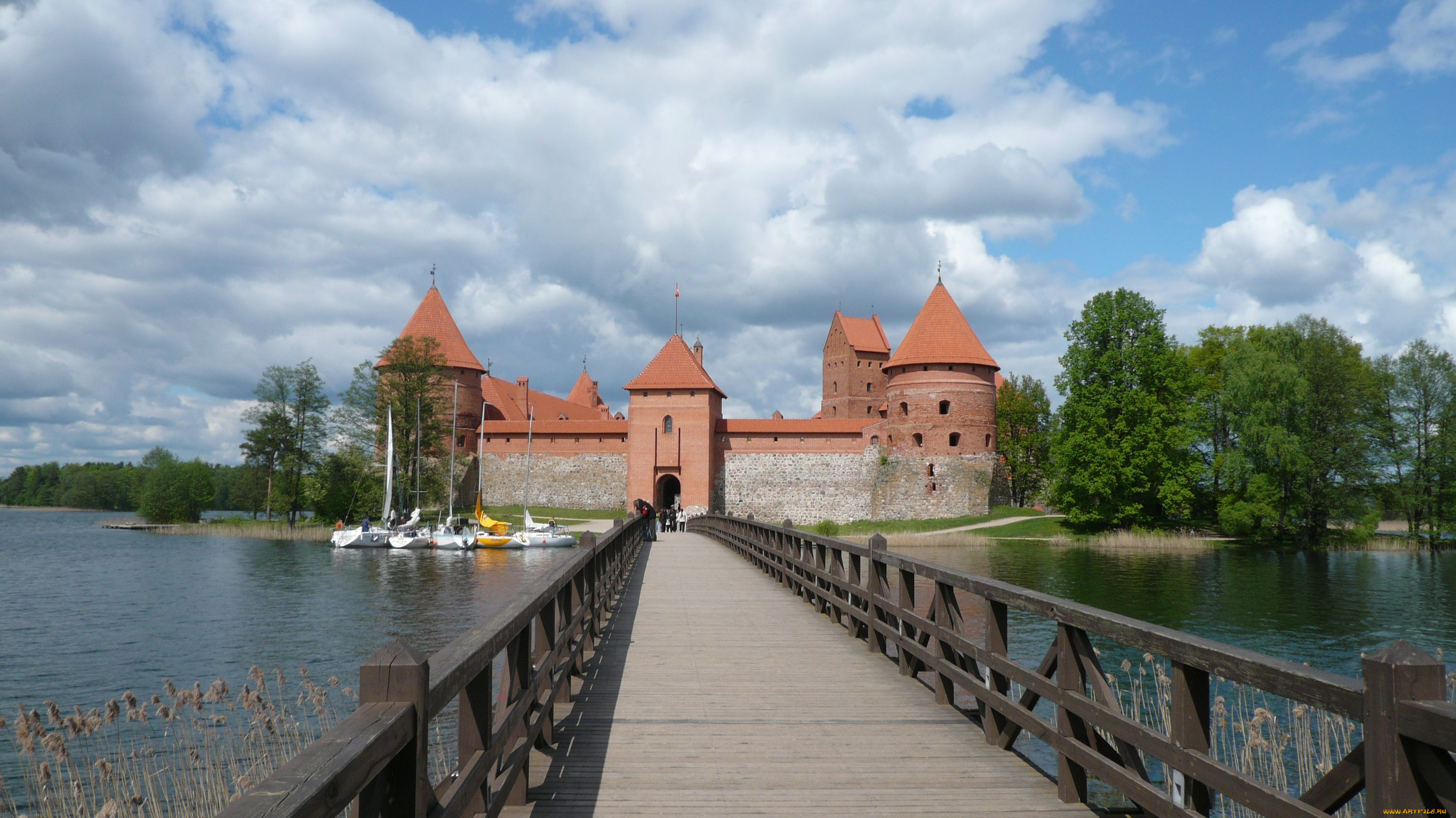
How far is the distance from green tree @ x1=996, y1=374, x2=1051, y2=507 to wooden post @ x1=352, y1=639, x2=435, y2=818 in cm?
4219

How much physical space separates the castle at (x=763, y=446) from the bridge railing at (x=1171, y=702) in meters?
31.1

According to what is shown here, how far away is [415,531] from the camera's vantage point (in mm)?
34125

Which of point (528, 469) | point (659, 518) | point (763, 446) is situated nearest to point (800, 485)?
point (763, 446)

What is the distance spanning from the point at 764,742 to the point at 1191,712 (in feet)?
6.95

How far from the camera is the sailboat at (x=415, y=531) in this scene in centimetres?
3291

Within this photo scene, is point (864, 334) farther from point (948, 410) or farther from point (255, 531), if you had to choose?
point (255, 531)

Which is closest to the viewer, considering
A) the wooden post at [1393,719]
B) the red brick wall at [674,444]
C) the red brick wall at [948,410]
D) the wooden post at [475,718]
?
the wooden post at [1393,719]

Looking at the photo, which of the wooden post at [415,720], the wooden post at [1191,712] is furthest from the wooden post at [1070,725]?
the wooden post at [415,720]

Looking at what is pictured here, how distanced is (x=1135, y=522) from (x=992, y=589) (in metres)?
31.2

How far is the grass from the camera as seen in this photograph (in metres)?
35.7

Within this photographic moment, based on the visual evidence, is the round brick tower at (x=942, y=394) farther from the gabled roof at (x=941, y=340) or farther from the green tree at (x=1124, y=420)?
the green tree at (x=1124, y=420)

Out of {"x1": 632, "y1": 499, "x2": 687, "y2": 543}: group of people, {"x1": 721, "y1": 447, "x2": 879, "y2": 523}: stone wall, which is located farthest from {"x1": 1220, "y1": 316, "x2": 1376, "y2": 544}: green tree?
{"x1": 632, "y1": 499, "x2": 687, "y2": 543}: group of people

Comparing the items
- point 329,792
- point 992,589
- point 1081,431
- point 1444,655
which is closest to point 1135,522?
point 1081,431

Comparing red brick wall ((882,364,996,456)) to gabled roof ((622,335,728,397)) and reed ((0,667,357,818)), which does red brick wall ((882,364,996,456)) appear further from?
reed ((0,667,357,818))
